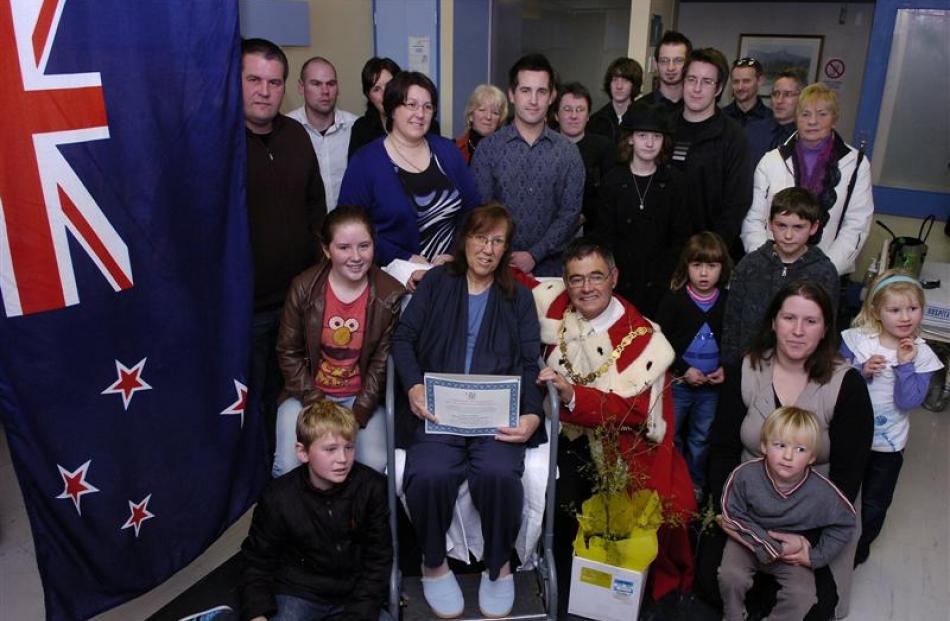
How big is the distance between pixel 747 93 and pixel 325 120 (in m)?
2.19

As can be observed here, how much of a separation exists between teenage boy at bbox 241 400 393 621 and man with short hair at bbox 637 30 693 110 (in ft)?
7.83

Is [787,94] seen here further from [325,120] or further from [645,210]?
[325,120]

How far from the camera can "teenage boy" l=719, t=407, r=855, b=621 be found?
2.51 metres

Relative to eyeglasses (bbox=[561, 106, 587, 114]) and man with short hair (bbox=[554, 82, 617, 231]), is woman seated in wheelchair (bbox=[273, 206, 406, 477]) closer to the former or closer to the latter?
man with short hair (bbox=[554, 82, 617, 231])

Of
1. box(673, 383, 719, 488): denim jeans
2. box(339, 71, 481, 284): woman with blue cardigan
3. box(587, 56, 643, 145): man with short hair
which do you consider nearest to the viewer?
box(339, 71, 481, 284): woman with blue cardigan

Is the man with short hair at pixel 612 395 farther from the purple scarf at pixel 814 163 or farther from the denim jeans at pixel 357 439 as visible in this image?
the purple scarf at pixel 814 163

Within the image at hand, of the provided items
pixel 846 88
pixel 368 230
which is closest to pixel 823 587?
pixel 368 230

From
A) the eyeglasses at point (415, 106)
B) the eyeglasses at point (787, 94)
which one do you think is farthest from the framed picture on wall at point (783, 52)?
the eyeglasses at point (415, 106)

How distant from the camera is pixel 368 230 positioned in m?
2.78

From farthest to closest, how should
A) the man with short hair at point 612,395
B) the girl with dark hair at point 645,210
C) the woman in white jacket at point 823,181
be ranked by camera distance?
the woman in white jacket at point 823,181, the girl with dark hair at point 645,210, the man with short hair at point 612,395

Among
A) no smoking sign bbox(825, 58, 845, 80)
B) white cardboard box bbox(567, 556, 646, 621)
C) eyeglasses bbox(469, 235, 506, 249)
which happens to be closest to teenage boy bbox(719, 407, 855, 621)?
white cardboard box bbox(567, 556, 646, 621)

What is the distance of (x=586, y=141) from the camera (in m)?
3.97

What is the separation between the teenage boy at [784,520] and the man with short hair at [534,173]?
1260 mm

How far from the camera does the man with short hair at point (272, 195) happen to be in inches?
114
